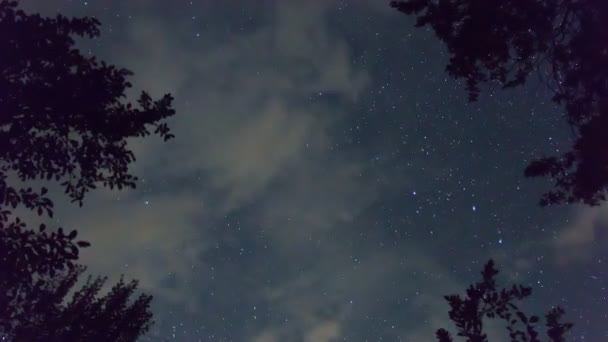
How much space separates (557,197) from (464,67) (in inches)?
130

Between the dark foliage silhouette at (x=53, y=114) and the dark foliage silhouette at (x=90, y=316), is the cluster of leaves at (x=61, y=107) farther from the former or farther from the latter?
the dark foliage silhouette at (x=90, y=316)

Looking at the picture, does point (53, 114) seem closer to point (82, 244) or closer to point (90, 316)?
point (82, 244)

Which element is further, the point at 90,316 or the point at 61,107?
the point at 90,316

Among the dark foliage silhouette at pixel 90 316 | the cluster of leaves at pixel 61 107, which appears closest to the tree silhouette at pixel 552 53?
the cluster of leaves at pixel 61 107

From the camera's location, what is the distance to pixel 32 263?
554cm

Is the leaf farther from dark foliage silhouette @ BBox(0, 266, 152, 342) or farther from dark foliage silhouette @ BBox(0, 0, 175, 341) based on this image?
dark foliage silhouette @ BBox(0, 266, 152, 342)

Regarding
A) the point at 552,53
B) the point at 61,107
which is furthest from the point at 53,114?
the point at 552,53

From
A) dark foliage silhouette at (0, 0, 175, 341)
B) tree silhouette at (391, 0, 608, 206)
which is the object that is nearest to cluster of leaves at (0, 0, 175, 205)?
dark foliage silhouette at (0, 0, 175, 341)

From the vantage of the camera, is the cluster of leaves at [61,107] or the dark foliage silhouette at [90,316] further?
the dark foliage silhouette at [90,316]

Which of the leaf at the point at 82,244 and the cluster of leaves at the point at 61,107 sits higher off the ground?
the cluster of leaves at the point at 61,107

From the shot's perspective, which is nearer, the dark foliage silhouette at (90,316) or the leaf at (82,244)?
the leaf at (82,244)

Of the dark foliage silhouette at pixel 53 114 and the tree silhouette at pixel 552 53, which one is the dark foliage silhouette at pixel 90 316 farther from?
the tree silhouette at pixel 552 53

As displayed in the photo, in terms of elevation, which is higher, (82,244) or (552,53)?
(552,53)

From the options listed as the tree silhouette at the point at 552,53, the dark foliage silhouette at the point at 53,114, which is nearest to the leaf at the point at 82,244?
the dark foliage silhouette at the point at 53,114
